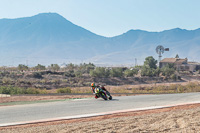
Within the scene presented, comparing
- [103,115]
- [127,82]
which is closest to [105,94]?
[103,115]

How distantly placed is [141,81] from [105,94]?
1676 inches

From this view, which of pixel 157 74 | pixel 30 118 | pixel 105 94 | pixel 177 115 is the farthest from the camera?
pixel 157 74

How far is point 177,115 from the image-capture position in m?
12.4

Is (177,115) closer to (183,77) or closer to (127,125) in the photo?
(127,125)

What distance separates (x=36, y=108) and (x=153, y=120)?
7.45 m

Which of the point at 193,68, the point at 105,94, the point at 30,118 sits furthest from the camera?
the point at 193,68

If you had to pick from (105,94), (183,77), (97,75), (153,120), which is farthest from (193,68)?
(153,120)

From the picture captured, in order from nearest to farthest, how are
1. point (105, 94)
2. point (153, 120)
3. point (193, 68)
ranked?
point (153, 120) → point (105, 94) → point (193, 68)

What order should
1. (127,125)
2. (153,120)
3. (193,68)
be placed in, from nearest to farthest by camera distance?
(127,125)
(153,120)
(193,68)

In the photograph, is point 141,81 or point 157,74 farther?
point 157,74

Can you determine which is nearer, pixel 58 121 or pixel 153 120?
pixel 153 120

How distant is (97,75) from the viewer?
200 ft

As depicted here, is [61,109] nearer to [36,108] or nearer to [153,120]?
[36,108]

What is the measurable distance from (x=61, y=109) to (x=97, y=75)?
148 ft
